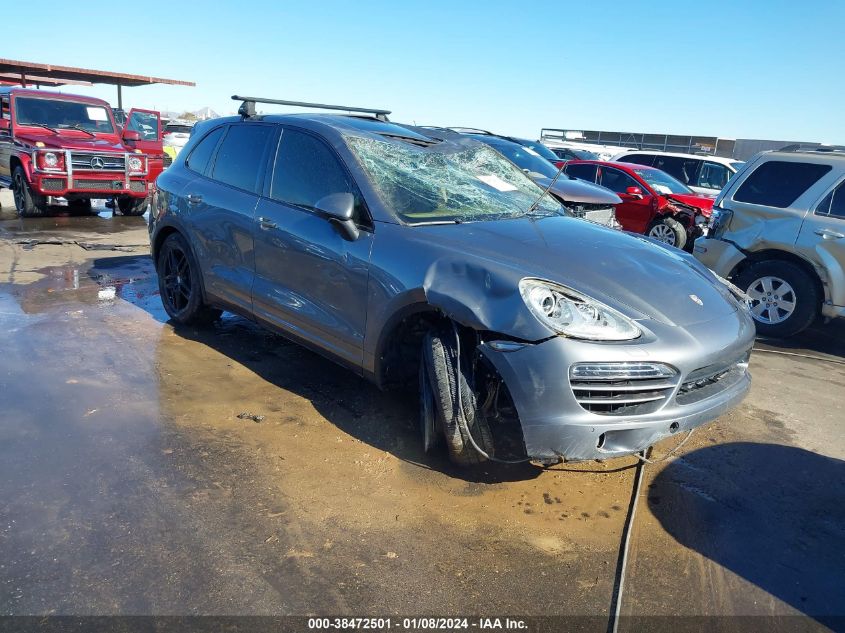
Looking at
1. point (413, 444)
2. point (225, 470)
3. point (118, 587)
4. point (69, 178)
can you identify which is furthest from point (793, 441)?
point (69, 178)

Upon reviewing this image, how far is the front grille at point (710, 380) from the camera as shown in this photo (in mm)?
2963

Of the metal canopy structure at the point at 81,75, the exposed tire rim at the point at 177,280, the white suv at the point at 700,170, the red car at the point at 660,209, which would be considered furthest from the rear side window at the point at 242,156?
the metal canopy structure at the point at 81,75

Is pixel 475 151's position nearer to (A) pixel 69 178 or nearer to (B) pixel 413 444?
(B) pixel 413 444

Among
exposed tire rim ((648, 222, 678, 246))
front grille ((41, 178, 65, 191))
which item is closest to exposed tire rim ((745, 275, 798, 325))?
exposed tire rim ((648, 222, 678, 246))

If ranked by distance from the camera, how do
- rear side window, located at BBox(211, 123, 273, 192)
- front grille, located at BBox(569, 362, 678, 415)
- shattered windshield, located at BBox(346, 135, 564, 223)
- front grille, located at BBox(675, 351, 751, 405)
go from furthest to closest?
1. rear side window, located at BBox(211, 123, 273, 192)
2. shattered windshield, located at BBox(346, 135, 564, 223)
3. front grille, located at BBox(675, 351, 751, 405)
4. front grille, located at BBox(569, 362, 678, 415)

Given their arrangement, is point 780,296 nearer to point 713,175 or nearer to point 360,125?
point 360,125

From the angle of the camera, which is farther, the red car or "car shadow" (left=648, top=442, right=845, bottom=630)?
the red car

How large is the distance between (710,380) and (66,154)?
1069 cm

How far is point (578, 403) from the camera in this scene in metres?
2.78

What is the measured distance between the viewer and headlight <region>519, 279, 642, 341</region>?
283 cm

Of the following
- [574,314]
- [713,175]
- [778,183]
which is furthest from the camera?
[713,175]

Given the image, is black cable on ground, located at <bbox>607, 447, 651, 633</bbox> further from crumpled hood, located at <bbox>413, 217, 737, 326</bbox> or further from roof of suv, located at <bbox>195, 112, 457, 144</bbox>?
roof of suv, located at <bbox>195, 112, 457, 144</bbox>

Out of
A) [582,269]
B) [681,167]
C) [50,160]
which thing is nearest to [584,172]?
[681,167]

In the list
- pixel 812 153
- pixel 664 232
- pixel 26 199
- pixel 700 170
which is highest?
pixel 812 153
